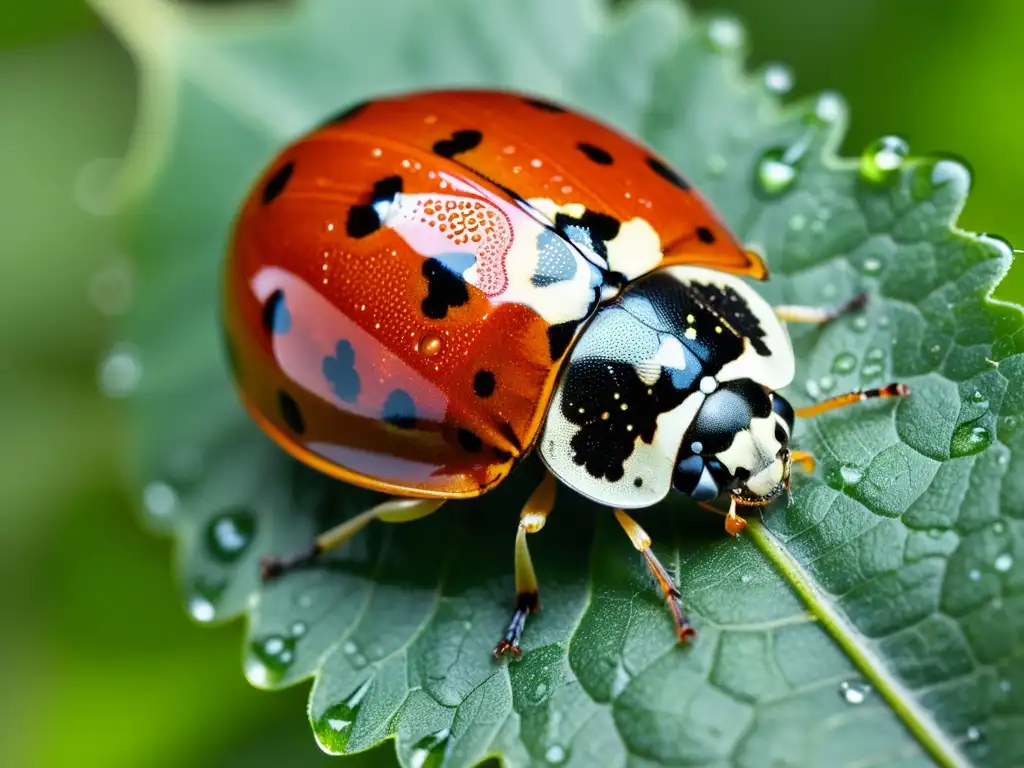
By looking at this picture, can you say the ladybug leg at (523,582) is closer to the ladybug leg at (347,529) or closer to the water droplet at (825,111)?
the ladybug leg at (347,529)

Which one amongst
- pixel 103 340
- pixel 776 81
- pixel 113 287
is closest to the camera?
pixel 776 81

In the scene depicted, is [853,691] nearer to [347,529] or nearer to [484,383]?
[484,383]

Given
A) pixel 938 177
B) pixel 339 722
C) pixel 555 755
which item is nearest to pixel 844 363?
pixel 938 177

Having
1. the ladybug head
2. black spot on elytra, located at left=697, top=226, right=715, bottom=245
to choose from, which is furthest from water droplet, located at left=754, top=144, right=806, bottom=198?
the ladybug head

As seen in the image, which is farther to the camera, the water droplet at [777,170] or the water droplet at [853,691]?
the water droplet at [777,170]

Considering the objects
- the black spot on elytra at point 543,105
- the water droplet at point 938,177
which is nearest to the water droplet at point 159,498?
the black spot on elytra at point 543,105

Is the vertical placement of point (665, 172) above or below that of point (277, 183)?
above

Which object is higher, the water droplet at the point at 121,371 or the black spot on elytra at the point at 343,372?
the black spot on elytra at the point at 343,372
